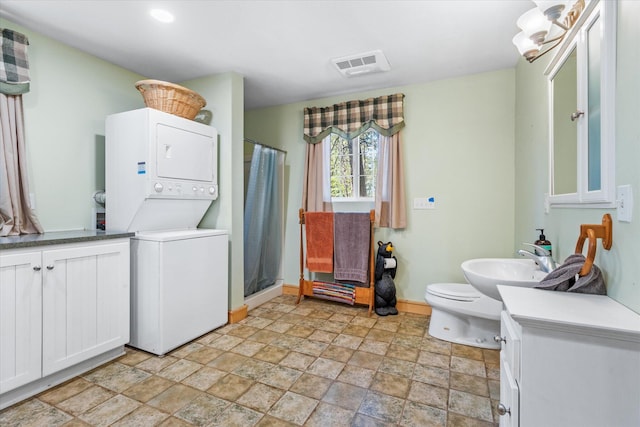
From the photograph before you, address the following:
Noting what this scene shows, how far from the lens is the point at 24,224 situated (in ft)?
6.63

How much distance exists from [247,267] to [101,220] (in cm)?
133

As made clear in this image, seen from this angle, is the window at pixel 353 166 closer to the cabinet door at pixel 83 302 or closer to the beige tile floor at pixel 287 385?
the beige tile floor at pixel 287 385

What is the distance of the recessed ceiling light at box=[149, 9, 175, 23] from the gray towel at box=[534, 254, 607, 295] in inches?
98.1

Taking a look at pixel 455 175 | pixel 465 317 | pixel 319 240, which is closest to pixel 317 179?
pixel 319 240

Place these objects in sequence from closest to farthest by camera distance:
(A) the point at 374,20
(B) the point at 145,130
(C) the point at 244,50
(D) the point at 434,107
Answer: (A) the point at 374,20, (B) the point at 145,130, (C) the point at 244,50, (D) the point at 434,107

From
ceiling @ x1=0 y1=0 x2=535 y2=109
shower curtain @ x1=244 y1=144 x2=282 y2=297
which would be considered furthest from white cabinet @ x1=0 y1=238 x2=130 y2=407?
ceiling @ x1=0 y1=0 x2=535 y2=109

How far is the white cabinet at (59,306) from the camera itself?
61.7 inches

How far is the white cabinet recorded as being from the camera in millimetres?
1566

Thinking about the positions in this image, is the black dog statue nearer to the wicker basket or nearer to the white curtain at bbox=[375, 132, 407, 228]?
the white curtain at bbox=[375, 132, 407, 228]

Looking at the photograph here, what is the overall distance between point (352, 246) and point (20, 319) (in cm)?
239

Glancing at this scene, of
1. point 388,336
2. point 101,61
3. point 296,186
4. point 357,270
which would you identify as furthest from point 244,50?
point 388,336

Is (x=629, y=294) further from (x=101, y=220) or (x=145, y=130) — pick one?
(x=101, y=220)

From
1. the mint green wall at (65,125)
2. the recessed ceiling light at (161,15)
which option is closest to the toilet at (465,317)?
the recessed ceiling light at (161,15)

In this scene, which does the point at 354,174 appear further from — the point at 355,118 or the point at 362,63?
the point at 362,63
